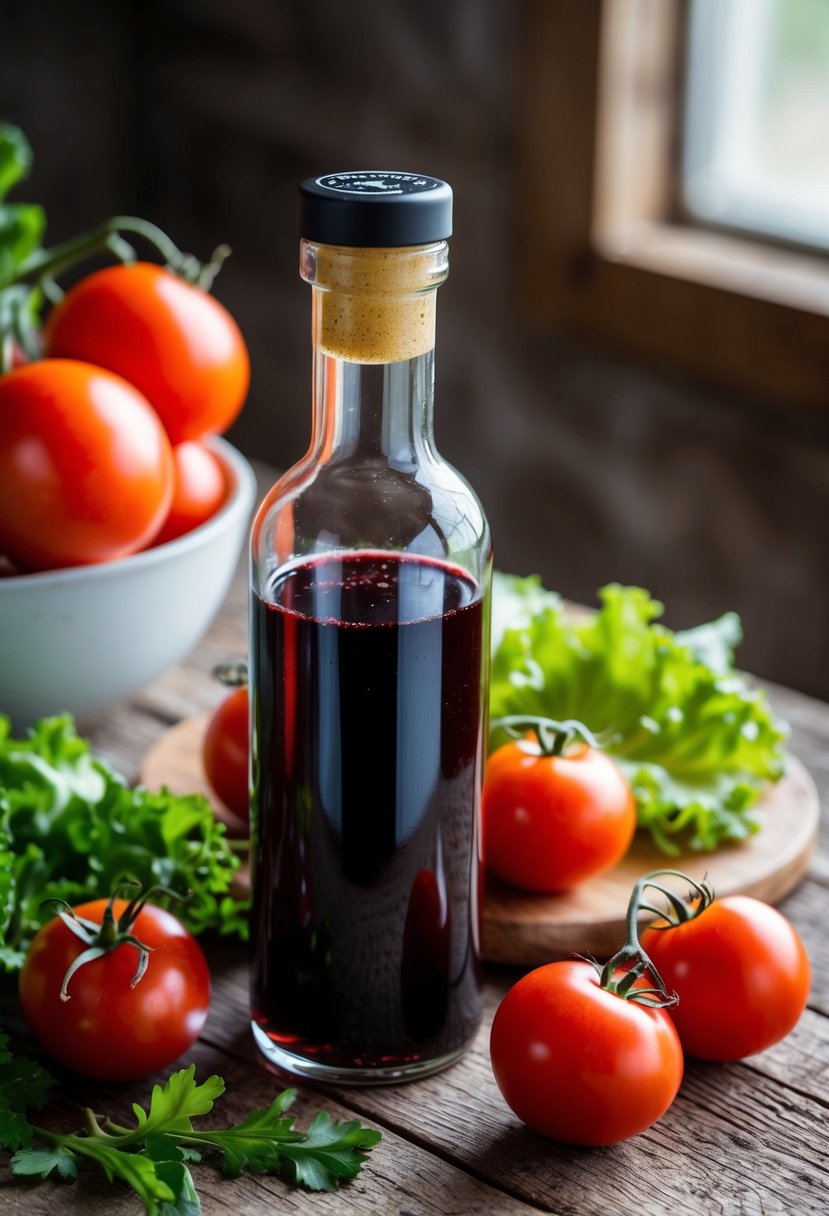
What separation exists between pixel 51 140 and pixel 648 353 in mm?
1185

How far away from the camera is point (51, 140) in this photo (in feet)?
8.41

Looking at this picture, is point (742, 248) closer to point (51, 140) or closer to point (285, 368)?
→ point (285, 368)

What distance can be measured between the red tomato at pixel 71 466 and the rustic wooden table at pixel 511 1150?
1.11 ft

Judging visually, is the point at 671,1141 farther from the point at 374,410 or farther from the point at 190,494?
the point at 190,494

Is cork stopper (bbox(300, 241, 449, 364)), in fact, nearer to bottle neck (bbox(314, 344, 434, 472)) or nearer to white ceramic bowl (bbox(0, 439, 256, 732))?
bottle neck (bbox(314, 344, 434, 472))

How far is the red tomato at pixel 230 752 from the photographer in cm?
99

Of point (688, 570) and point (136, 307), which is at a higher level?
point (136, 307)

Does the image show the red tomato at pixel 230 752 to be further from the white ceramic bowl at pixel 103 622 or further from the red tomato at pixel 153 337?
the red tomato at pixel 153 337

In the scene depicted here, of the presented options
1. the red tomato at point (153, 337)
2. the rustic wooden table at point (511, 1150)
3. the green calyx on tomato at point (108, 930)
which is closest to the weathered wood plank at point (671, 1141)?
the rustic wooden table at point (511, 1150)

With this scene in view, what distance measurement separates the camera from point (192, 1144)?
0.77 metres

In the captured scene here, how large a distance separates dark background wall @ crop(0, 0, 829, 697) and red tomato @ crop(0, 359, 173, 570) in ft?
3.75

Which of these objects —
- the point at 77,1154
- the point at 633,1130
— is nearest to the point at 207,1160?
the point at 77,1154

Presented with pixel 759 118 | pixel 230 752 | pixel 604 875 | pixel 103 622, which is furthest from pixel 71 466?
pixel 759 118

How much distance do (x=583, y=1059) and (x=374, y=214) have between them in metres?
0.42
